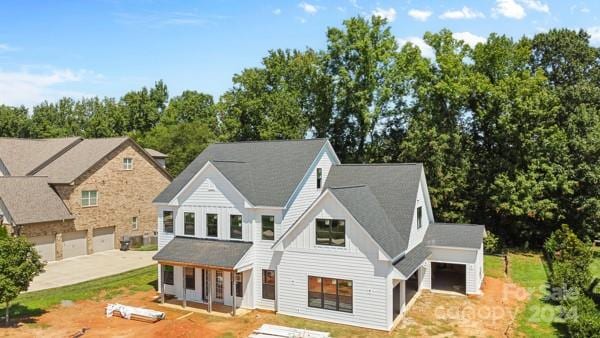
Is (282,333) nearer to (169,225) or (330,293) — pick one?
(330,293)

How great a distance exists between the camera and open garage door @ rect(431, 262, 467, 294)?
25.3 meters

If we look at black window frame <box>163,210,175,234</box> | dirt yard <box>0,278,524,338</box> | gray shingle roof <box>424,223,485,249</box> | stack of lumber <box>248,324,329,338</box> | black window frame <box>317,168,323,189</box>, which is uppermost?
black window frame <box>317,168,323,189</box>

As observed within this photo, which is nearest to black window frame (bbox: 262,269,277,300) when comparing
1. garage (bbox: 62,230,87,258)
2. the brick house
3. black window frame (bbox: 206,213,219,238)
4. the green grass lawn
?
black window frame (bbox: 206,213,219,238)

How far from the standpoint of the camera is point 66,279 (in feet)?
88.0

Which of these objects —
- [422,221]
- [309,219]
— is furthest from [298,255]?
[422,221]

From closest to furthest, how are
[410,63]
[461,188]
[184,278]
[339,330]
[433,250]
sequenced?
[339,330]
[184,278]
[433,250]
[461,188]
[410,63]

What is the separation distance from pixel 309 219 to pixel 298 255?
5.84 ft

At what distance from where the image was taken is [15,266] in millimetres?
18641

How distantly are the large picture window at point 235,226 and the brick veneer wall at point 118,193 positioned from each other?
16933mm

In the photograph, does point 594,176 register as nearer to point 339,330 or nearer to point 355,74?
point 355,74

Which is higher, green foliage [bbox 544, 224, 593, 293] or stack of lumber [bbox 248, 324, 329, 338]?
green foliage [bbox 544, 224, 593, 293]

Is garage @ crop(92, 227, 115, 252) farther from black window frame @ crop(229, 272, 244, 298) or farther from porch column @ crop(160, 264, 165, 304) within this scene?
black window frame @ crop(229, 272, 244, 298)

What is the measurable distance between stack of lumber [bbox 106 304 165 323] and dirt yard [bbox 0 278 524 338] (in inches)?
11.4

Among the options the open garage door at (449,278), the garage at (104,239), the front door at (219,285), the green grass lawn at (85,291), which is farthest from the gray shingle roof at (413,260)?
the garage at (104,239)
